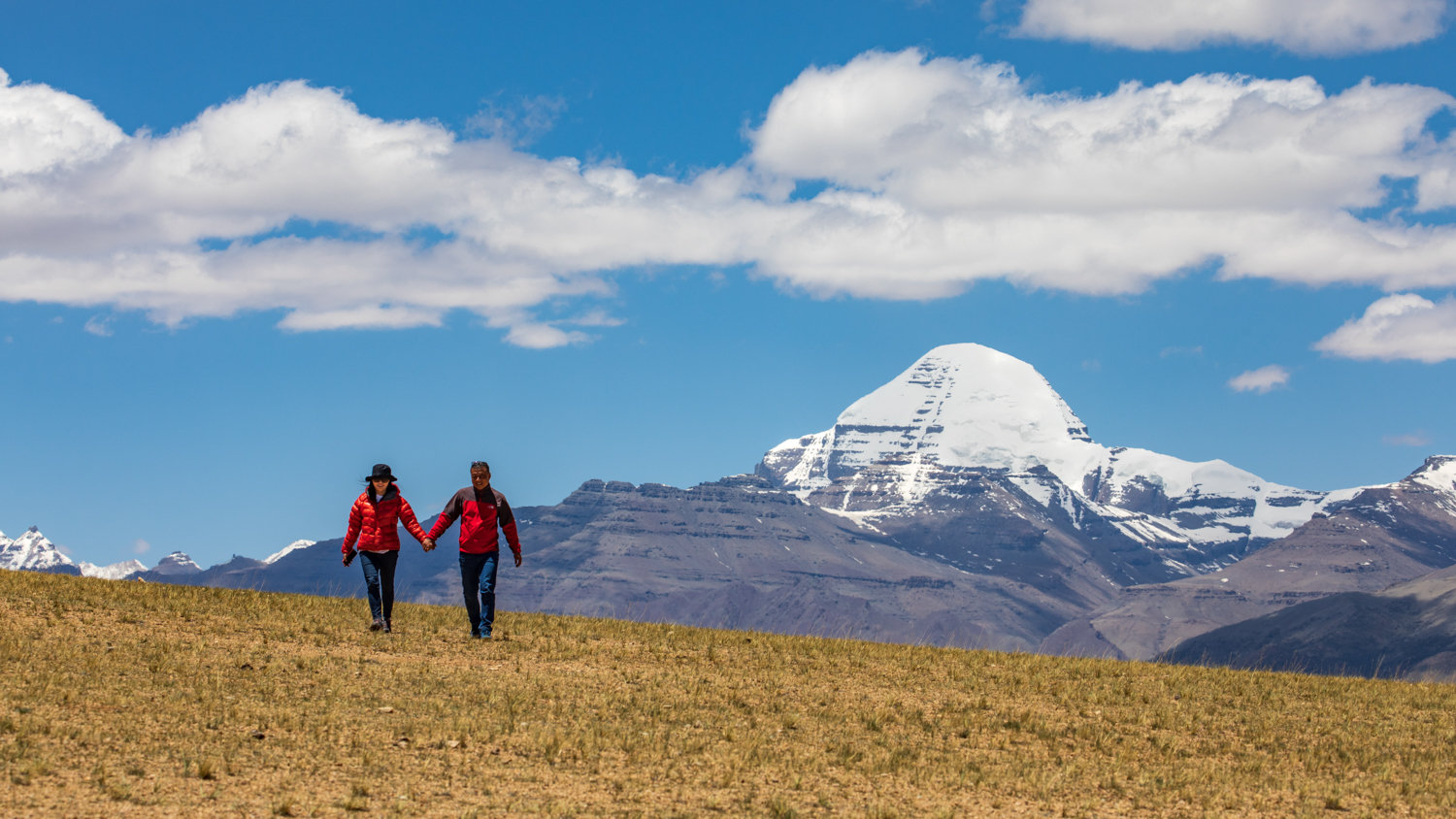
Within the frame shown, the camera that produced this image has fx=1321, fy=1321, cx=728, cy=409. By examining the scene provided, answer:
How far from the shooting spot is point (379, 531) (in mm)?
23516

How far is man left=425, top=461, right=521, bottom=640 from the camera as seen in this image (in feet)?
77.3

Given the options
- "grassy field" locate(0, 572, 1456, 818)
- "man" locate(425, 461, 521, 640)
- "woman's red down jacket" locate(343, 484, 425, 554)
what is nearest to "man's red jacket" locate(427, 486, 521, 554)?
"man" locate(425, 461, 521, 640)

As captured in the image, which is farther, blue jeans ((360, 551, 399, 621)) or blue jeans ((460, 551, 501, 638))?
blue jeans ((460, 551, 501, 638))

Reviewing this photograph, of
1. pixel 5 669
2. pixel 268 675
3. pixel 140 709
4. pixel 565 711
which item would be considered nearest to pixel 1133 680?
pixel 565 711

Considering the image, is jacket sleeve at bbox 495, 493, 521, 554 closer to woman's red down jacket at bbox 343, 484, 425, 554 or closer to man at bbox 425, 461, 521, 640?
man at bbox 425, 461, 521, 640

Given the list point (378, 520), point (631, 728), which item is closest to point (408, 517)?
point (378, 520)

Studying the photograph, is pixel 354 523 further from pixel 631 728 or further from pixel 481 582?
pixel 631 728

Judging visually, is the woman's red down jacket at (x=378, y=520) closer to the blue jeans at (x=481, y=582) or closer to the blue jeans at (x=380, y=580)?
the blue jeans at (x=380, y=580)

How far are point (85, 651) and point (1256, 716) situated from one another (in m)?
17.7

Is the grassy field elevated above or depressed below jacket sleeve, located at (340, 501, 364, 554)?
below

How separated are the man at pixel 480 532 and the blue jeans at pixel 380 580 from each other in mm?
830

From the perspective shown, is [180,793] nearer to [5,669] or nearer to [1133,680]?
[5,669]

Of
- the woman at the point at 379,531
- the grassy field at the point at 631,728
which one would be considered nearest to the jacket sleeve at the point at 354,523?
the woman at the point at 379,531

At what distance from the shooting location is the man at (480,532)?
23547 millimetres
